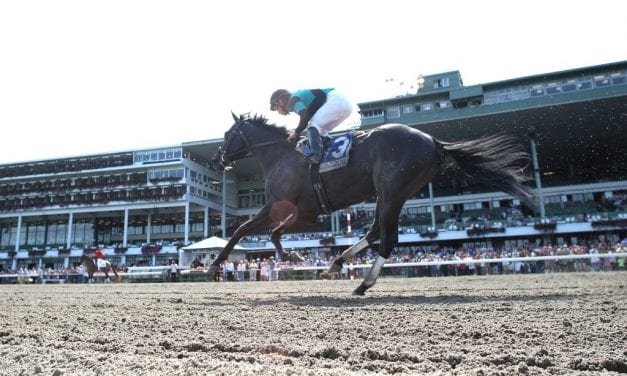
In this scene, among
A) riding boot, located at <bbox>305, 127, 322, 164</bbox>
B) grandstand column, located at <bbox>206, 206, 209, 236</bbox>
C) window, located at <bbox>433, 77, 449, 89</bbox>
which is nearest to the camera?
riding boot, located at <bbox>305, 127, 322, 164</bbox>

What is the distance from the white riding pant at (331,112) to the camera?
5.98 metres

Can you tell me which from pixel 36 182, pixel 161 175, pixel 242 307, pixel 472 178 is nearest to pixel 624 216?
pixel 472 178

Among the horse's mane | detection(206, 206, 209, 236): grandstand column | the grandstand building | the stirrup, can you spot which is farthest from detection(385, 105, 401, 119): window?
the stirrup

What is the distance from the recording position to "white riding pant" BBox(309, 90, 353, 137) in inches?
235

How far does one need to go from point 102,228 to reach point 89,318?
64.5m

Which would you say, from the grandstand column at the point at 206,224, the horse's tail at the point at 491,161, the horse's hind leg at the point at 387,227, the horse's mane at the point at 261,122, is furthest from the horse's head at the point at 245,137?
the grandstand column at the point at 206,224

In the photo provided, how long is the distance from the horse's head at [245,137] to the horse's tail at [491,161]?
8.42 ft

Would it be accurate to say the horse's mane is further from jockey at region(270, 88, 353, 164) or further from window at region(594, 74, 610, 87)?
window at region(594, 74, 610, 87)

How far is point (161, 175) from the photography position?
178 feet

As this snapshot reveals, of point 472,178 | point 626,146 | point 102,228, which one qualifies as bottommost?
point 472,178

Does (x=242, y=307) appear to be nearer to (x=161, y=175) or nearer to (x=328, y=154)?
(x=328, y=154)

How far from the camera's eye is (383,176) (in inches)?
210

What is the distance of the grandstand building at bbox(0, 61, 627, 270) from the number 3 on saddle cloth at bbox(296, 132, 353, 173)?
87.8ft

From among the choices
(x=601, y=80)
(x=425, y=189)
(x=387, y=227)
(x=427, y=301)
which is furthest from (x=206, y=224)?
(x=427, y=301)
